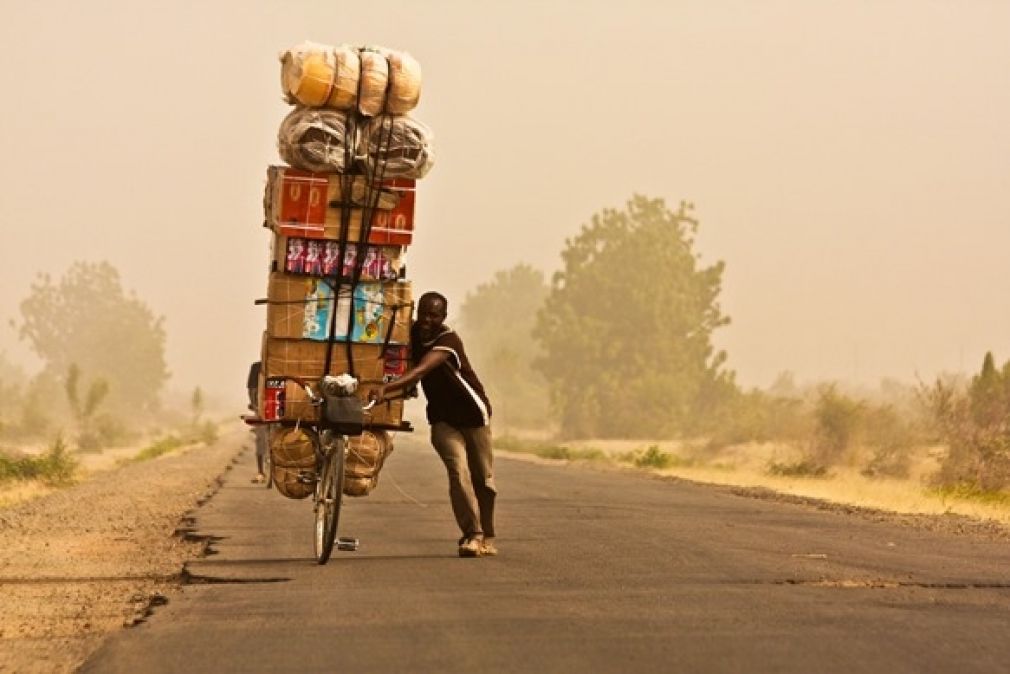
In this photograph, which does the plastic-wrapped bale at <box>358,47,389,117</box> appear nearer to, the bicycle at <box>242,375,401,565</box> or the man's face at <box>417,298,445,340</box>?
the man's face at <box>417,298,445,340</box>

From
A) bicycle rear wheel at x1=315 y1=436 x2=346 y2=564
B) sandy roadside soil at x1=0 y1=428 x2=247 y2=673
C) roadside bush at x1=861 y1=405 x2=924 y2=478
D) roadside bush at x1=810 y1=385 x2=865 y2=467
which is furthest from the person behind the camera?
roadside bush at x1=810 y1=385 x2=865 y2=467

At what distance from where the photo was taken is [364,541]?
1620 centimetres

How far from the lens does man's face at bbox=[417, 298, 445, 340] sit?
553 inches

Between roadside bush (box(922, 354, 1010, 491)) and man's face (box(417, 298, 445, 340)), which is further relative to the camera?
roadside bush (box(922, 354, 1010, 491))

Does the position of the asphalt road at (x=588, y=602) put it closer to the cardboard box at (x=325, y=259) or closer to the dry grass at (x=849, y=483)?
the cardboard box at (x=325, y=259)

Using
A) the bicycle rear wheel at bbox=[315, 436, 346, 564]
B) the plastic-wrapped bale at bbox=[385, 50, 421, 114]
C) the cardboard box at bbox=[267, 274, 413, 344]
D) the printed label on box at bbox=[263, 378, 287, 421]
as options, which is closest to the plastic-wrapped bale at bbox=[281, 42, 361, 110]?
the plastic-wrapped bale at bbox=[385, 50, 421, 114]

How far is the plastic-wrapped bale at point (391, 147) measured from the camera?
44.7ft

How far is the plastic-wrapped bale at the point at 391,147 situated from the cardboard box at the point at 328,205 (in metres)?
0.11

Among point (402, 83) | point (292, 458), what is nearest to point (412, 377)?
point (292, 458)

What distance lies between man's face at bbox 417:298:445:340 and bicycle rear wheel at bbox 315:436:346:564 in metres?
1.15

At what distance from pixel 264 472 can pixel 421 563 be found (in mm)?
13686

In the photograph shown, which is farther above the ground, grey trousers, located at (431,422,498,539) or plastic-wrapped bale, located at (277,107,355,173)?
plastic-wrapped bale, located at (277,107,355,173)

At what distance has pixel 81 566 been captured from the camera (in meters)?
14.6

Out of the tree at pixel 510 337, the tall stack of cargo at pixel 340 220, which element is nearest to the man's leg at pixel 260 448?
the tall stack of cargo at pixel 340 220
